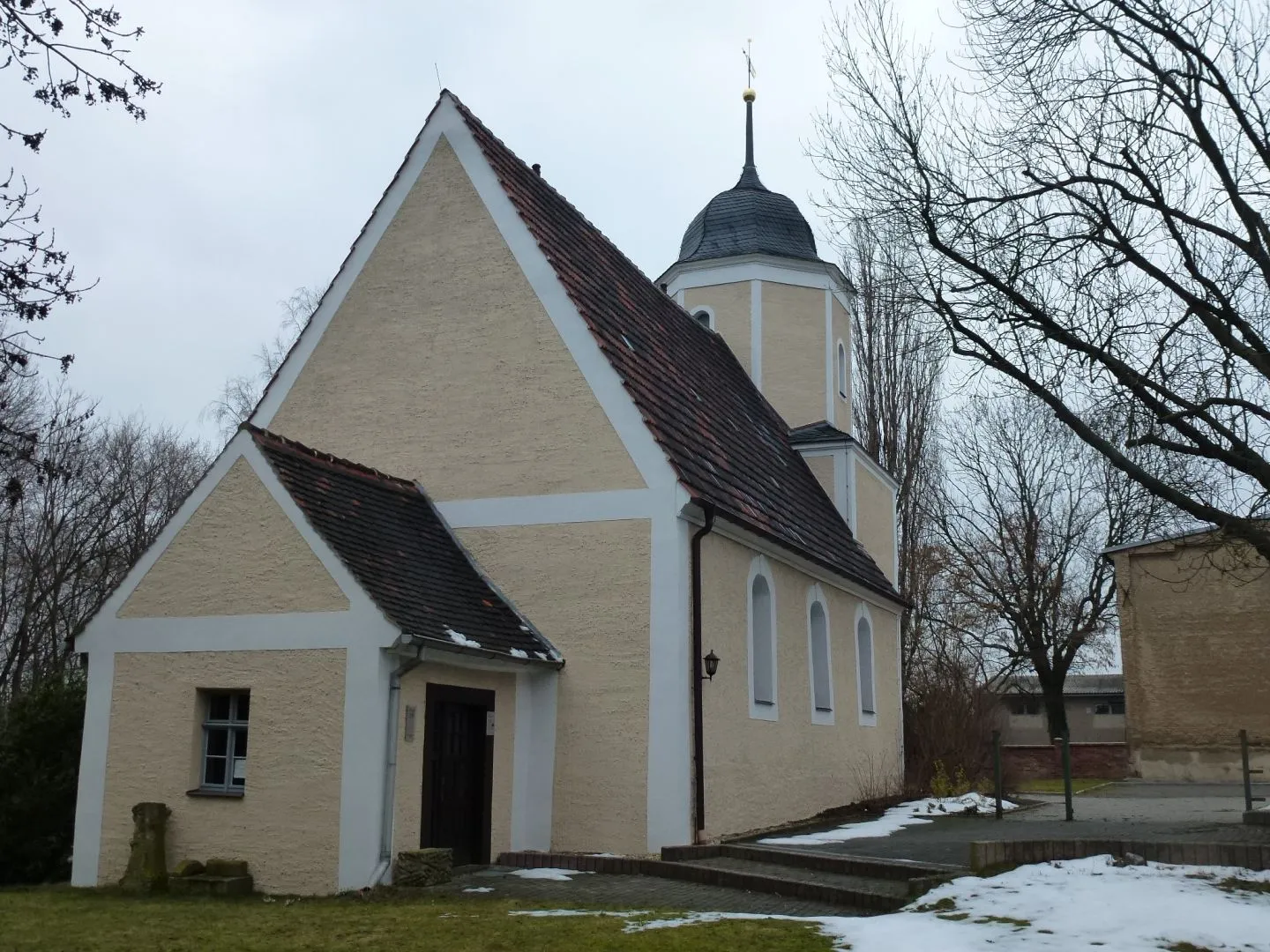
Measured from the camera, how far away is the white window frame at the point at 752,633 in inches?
644

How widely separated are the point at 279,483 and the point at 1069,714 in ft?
179

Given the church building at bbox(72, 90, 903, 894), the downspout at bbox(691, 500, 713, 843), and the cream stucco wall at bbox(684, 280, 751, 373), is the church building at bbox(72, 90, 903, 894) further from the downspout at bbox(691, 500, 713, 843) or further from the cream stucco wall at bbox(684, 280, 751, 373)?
the cream stucco wall at bbox(684, 280, 751, 373)

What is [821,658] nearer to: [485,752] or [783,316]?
[485,752]

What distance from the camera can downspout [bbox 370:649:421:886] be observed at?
39.0 ft

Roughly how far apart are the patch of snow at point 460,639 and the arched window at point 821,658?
7.43 m

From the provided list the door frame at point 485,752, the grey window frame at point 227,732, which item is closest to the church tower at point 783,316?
the door frame at point 485,752

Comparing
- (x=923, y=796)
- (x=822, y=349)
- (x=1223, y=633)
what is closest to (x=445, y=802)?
(x=923, y=796)

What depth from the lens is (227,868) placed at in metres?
12.1

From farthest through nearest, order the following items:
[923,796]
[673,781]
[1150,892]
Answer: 1. [923,796]
2. [673,781]
3. [1150,892]

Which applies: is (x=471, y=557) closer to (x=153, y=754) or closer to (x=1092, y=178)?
(x=153, y=754)

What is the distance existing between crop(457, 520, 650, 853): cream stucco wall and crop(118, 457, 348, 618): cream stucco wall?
316 centimetres

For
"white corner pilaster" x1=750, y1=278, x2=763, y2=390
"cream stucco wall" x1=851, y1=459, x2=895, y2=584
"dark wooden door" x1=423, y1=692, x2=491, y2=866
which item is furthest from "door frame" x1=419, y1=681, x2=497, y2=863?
"white corner pilaster" x1=750, y1=278, x2=763, y2=390

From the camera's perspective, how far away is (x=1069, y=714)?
2382 inches

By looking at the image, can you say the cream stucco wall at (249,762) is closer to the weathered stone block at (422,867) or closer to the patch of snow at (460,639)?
the weathered stone block at (422,867)
